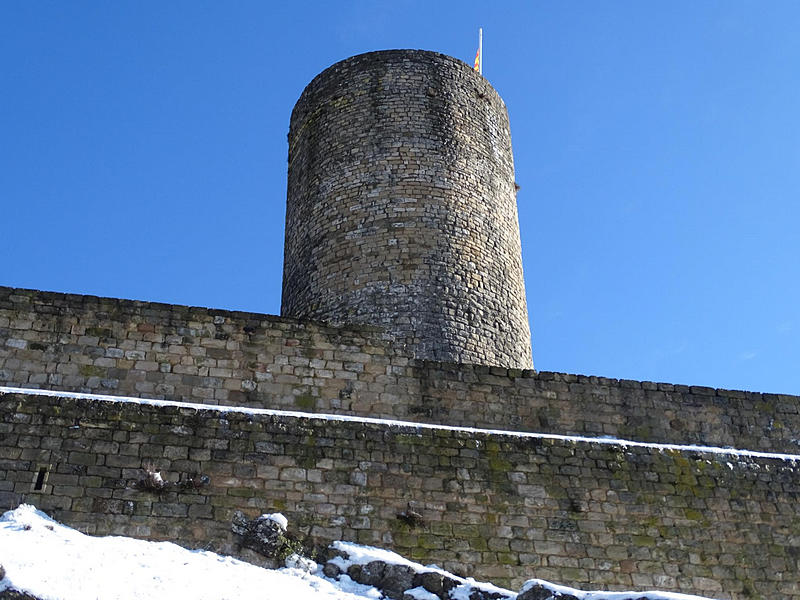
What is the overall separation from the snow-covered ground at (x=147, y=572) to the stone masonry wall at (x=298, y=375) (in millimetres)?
1953

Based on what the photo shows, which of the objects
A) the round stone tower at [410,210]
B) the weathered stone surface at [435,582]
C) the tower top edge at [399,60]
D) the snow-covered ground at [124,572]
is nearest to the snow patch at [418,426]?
the snow-covered ground at [124,572]

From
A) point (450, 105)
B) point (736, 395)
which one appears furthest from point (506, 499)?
point (450, 105)

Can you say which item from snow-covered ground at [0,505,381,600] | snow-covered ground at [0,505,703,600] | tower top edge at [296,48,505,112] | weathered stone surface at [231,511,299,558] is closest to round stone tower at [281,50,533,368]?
tower top edge at [296,48,505,112]

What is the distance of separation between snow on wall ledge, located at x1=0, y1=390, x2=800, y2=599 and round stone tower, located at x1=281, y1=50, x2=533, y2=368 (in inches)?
116

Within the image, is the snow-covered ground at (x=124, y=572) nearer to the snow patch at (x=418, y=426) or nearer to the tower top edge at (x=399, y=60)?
the snow patch at (x=418, y=426)

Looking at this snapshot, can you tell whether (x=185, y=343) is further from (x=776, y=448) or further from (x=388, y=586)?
(x=776, y=448)

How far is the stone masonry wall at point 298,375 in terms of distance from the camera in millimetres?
Answer: 10164

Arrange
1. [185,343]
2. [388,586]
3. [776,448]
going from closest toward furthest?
[388,586], [185,343], [776,448]

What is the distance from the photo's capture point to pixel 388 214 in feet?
46.6

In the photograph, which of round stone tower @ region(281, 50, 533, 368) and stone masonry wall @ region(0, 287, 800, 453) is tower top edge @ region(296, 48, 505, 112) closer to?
round stone tower @ region(281, 50, 533, 368)

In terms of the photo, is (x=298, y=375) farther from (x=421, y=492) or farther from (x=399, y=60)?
(x=399, y=60)

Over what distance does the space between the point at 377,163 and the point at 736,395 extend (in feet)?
21.6

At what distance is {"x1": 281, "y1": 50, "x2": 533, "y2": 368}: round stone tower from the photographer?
13.4 meters

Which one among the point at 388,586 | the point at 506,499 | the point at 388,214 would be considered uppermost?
the point at 388,214
